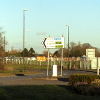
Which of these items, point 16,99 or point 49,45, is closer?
point 16,99

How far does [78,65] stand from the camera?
62.2 metres

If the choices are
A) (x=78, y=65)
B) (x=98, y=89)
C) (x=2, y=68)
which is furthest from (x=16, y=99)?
(x=78, y=65)

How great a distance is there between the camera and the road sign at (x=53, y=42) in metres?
31.4

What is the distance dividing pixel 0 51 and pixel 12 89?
29493mm

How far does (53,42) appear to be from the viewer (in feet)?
103

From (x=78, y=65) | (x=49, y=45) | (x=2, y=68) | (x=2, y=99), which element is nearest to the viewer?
(x=2, y=99)

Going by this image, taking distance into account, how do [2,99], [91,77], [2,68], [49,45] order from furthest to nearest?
1. [2,68]
2. [49,45]
3. [91,77]
4. [2,99]

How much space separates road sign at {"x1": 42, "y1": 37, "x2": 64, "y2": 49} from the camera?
103 ft

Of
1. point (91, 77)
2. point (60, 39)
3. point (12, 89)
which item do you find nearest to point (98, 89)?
point (91, 77)

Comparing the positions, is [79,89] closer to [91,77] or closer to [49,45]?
[91,77]

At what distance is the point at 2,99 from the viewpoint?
37.3 ft

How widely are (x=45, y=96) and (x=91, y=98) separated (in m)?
2.19

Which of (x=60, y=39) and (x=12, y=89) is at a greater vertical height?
(x=60, y=39)

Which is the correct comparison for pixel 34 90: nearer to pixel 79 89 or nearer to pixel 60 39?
pixel 79 89
